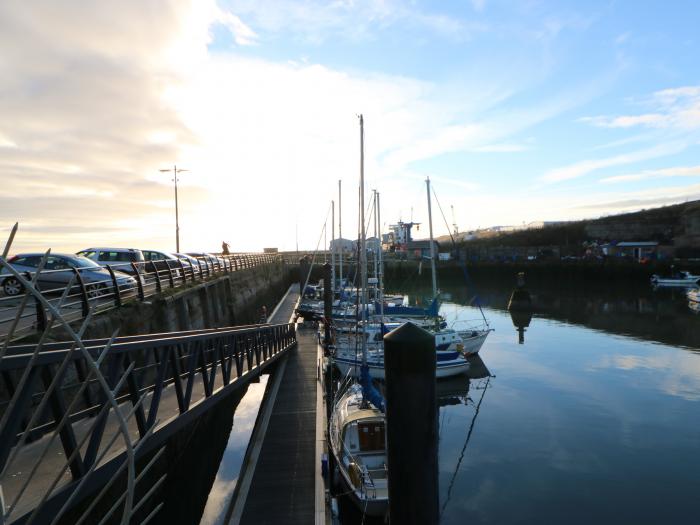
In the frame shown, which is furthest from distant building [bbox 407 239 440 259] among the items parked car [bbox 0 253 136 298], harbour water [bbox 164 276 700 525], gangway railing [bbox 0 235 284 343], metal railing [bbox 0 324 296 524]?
metal railing [bbox 0 324 296 524]

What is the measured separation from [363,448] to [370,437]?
0.39m

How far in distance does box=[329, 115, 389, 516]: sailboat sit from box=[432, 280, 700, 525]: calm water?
3.23 meters

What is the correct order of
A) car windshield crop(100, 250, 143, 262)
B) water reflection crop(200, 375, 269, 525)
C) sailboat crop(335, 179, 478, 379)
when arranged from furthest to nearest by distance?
sailboat crop(335, 179, 478, 379)
car windshield crop(100, 250, 143, 262)
water reflection crop(200, 375, 269, 525)

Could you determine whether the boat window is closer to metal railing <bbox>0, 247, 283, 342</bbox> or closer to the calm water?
the calm water

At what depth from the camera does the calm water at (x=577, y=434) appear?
1599cm

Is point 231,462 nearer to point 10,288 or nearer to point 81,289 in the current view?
point 81,289

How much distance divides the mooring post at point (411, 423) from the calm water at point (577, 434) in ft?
40.2

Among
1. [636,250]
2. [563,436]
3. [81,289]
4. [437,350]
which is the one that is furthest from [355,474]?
[636,250]

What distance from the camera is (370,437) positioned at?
15.2 m

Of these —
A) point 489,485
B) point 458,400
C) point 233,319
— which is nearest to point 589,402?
point 458,400

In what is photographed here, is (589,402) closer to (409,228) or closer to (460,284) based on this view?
(460,284)

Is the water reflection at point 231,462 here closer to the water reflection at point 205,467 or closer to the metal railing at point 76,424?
the water reflection at point 205,467

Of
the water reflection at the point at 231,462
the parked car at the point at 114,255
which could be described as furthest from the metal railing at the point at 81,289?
the water reflection at the point at 231,462

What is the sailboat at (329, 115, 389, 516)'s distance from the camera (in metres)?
13.5
